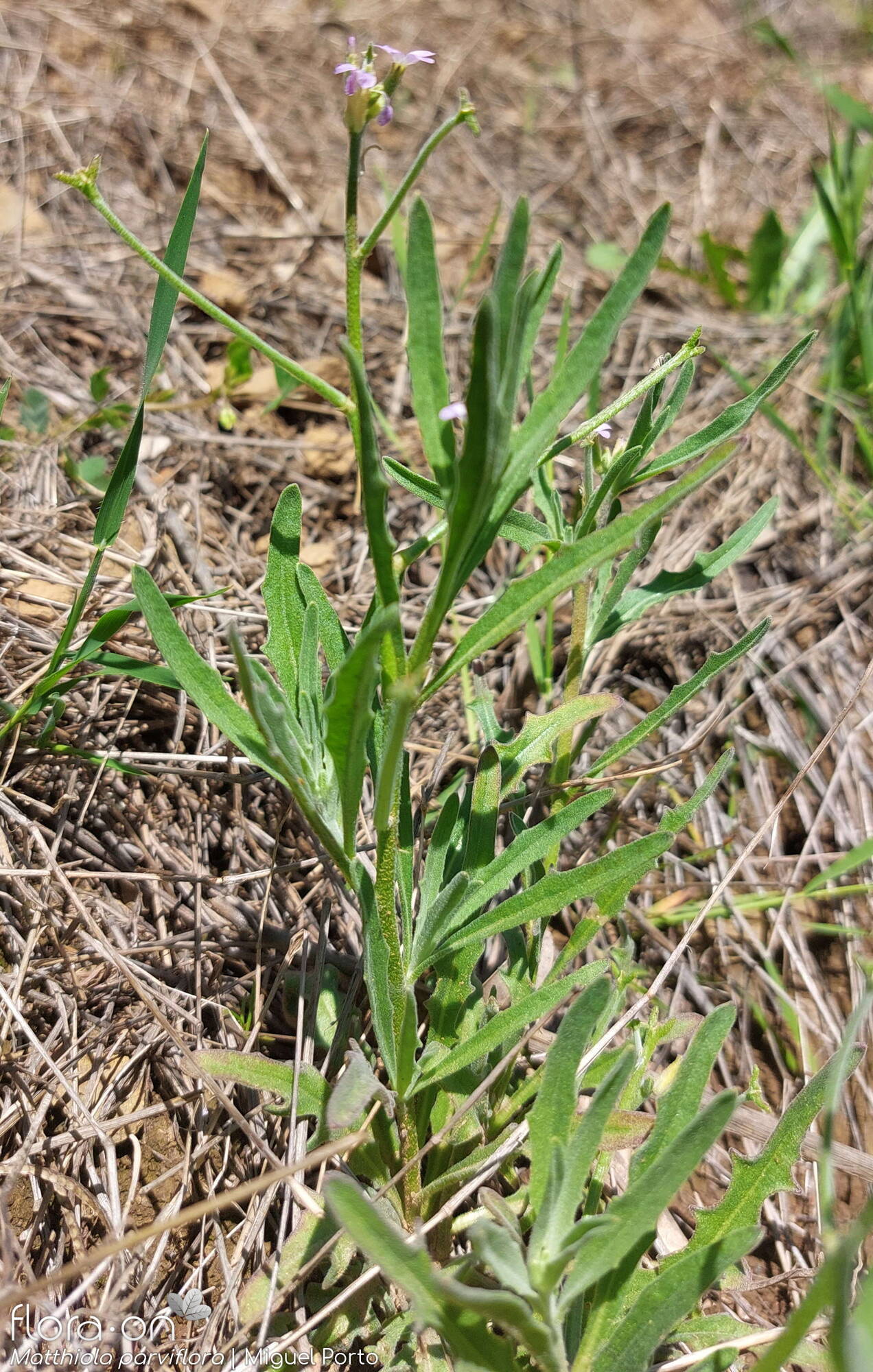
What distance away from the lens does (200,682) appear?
1.24 meters

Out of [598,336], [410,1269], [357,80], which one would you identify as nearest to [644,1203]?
[410,1269]

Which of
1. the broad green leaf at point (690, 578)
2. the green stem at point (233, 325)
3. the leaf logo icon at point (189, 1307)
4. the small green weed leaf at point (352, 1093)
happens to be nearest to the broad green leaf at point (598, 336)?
the green stem at point (233, 325)

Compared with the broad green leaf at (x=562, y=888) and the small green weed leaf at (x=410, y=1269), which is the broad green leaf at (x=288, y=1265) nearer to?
the small green weed leaf at (x=410, y=1269)

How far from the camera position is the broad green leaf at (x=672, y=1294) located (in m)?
1.12

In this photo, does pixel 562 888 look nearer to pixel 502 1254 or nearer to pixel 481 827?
pixel 481 827

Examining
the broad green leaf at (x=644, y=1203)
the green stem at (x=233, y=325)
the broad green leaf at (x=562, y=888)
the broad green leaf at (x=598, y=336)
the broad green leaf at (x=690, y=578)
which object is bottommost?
the broad green leaf at (x=644, y=1203)

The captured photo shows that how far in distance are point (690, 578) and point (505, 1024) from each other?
812 mm

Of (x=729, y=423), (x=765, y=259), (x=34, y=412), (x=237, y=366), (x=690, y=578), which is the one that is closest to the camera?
(x=729, y=423)

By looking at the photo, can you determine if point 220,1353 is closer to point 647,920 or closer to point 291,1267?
point 291,1267

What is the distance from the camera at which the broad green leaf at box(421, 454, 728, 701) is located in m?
0.99

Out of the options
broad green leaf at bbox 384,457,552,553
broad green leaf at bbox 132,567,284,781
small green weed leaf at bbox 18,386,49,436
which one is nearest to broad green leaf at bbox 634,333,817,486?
broad green leaf at bbox 384,457,552,553

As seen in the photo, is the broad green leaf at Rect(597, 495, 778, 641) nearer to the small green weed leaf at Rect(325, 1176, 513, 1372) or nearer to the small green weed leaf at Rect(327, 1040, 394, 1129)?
the small green weed leaf at Rect(327, 1040, 394, 1129)

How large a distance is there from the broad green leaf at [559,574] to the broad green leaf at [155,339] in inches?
25.7

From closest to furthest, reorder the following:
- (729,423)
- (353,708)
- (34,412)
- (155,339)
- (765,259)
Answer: (353,708) → (729,423) → (155,339) → (34,412) → (765,259)
